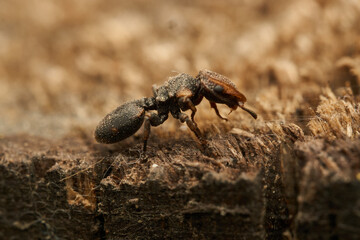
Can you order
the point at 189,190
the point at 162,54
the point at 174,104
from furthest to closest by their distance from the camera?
the point at 162,54
the point at 174,104
the point at 189,190

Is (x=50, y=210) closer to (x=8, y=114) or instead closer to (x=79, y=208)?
(x=79, y=208)

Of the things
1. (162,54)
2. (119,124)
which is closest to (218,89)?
(119,124)

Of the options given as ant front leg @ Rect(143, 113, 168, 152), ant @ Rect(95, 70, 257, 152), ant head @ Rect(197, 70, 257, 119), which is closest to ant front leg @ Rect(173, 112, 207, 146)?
ant @ Rect(95, 70, 257, 152)

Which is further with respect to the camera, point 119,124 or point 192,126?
point 119,124

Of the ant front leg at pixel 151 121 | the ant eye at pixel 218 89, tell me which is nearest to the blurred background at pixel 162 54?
the ant front leg at pixel 151 121

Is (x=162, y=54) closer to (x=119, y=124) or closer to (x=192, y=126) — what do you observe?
(x=119, y=124)

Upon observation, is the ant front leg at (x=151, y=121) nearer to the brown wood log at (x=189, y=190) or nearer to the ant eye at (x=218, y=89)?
the brown wood log at (x=189, y=190)
